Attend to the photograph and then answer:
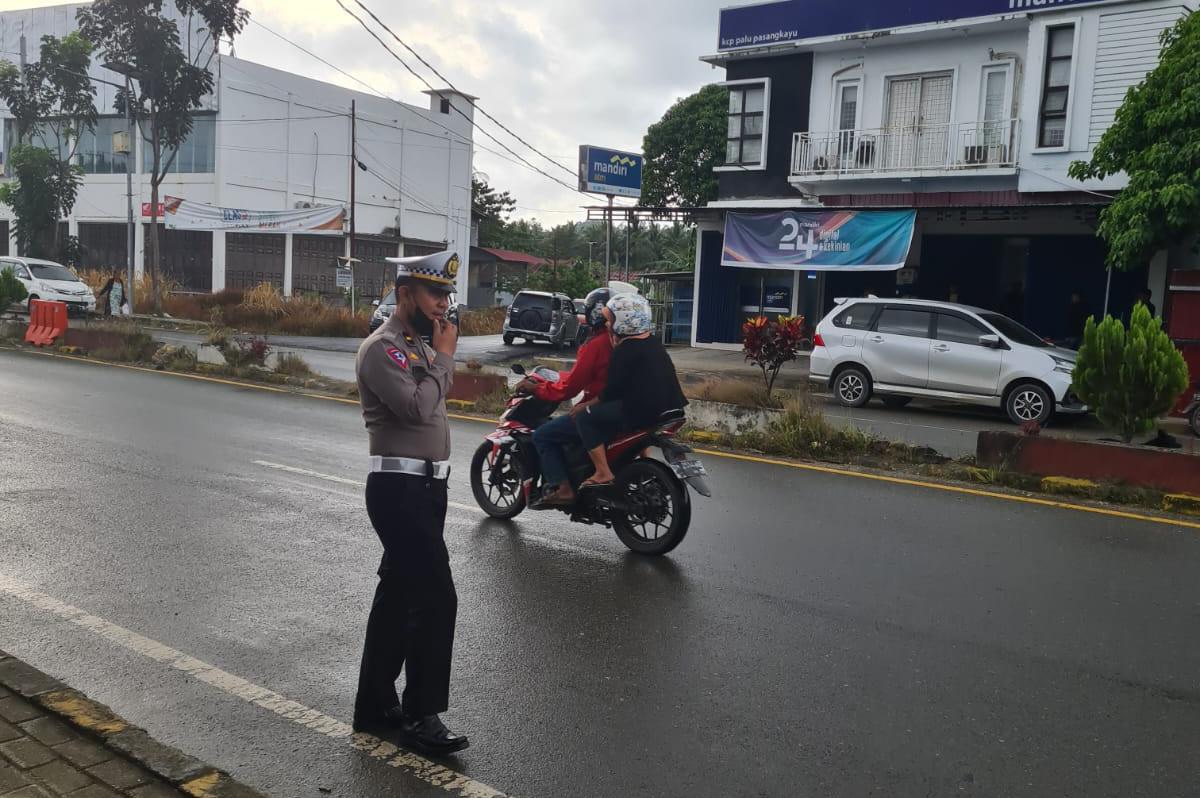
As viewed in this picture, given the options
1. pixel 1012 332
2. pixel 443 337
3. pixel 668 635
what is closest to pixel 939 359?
pixel 1012 332

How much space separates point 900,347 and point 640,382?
395 inches

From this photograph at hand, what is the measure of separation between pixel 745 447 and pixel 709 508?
331 cm

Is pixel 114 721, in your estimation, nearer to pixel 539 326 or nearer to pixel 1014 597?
pixel 1014 597

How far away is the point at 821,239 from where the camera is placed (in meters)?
22.5

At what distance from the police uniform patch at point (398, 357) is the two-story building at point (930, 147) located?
60.1 feet

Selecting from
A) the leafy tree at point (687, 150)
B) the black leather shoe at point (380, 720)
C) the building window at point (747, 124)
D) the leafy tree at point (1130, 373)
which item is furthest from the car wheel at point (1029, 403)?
the leafy tree at point (687, 150)

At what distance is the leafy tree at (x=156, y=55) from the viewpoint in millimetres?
33312

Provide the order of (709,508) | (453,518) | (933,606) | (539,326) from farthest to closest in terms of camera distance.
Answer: (539,326) < (709,508) < (453,518) < (933,606)

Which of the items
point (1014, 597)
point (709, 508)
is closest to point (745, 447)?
point (709, 508)

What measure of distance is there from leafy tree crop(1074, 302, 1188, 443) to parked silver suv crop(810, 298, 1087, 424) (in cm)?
437

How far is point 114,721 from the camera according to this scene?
392 centimetres

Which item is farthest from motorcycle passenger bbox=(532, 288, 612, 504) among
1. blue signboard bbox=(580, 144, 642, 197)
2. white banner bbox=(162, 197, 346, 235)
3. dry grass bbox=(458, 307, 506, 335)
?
white banner bbox=(162, 197, 346, 235)

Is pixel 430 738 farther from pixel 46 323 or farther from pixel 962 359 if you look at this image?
pixel 46 323

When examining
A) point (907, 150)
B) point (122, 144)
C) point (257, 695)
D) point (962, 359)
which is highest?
point (122, 144)
